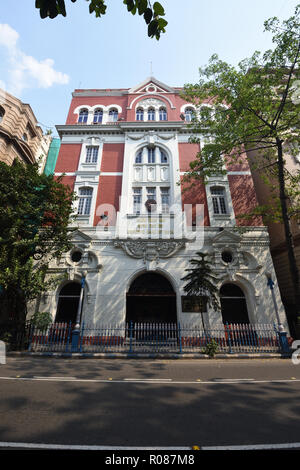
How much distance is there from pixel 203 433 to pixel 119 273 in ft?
37.2

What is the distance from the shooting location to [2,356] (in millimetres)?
9453

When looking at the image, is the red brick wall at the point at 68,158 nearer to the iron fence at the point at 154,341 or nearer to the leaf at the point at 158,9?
the iron fence at the point at 154,341

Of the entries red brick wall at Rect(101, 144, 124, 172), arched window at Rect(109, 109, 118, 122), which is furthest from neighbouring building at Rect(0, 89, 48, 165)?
arched window at Rect(109, 109, 118, 122)

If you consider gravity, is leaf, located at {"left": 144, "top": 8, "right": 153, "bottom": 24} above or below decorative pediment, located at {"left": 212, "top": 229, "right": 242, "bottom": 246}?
below

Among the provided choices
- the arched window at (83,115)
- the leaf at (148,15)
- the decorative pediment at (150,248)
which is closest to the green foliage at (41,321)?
the decorative pediment at (150,248)

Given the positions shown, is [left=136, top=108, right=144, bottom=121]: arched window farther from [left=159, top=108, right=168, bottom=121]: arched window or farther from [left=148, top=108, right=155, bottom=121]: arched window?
[left=159, top=108, right=168, bottom=121]: arched window

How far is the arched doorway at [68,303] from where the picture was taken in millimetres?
13680

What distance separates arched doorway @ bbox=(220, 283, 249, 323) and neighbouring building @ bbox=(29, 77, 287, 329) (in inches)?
2.6

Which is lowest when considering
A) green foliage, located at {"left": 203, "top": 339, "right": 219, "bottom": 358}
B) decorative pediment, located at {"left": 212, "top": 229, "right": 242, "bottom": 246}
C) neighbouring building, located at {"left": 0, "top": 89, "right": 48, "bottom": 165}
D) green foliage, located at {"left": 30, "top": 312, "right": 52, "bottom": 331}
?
green foliage, located at {"left": 203, "top": 339, "right": 219, "bottom": 358}

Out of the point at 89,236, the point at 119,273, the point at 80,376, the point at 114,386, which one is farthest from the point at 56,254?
the point at 114,386

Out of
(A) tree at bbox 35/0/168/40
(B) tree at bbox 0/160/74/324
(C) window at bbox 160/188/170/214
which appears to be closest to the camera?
(A) tree at bbox 35/0/168/40

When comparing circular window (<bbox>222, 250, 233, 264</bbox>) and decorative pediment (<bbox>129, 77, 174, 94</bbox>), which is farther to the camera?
decorative pediment (<bbox>129, 77, 174, 94</bbox>)

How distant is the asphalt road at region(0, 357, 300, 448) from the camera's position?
3.14 meters

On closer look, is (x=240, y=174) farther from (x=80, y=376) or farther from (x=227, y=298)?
(x=80, y=376)
